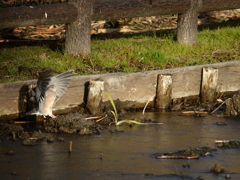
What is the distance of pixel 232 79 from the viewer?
29.5 ft

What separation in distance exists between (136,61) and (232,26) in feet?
Result: 13.0

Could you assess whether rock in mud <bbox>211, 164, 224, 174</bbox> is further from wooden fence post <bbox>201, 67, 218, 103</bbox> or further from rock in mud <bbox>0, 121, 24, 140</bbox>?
wooden fence post <bbox>201, 67, 218, 103</bbox>

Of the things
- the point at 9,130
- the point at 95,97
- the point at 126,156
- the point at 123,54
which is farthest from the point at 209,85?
the point at 9,130

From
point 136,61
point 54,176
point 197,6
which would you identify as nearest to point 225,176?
point 54,176

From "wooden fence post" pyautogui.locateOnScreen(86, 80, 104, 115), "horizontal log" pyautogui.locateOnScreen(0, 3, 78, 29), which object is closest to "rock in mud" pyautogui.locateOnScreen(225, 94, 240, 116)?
"wooden fence post" pyautogui.locateOnScreen(86, 80, 104, 115)

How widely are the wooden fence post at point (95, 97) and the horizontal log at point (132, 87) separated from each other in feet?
0.65

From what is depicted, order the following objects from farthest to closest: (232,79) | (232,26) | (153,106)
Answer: (232,26), (232,79), (153,106)

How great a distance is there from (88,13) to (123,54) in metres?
1.15

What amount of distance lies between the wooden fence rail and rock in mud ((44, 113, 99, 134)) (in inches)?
81.8

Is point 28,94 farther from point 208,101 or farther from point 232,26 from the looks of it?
point 232,26

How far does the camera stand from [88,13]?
29.3 ft

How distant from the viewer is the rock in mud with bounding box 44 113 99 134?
708 cm

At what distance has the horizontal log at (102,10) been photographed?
8.18 meters

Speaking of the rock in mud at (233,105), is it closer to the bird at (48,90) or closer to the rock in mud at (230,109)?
the rock in mud at (230,109)
